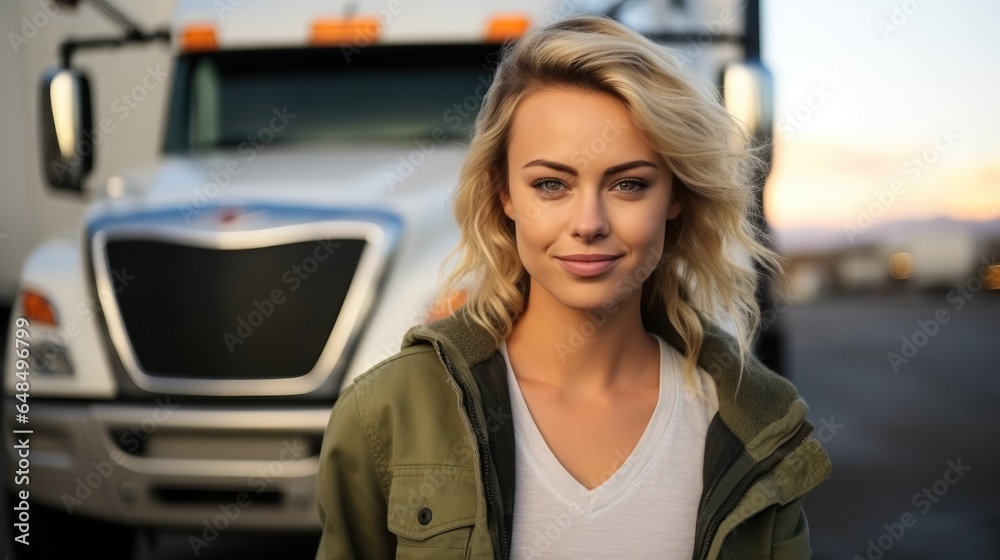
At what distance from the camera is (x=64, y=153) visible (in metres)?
5.33

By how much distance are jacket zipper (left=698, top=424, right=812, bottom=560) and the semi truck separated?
7.36 feet

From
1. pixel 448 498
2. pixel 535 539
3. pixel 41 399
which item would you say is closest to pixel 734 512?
pixel 535 539

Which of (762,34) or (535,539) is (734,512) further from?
(762,34)

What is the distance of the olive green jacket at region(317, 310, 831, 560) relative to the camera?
192 centimetres

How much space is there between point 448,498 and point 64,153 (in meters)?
4.08

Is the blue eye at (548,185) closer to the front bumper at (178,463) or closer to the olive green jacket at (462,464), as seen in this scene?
the olive green jacket at (462,464)

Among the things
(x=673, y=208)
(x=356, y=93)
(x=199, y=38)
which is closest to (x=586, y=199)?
(x=673, y=208)

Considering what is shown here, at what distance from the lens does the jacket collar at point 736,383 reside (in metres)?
2.07

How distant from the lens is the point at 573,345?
2.21m

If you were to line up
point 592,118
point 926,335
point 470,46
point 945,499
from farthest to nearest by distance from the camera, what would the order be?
point 926,335 → point 945,499 → point 470,46 → point 592,118

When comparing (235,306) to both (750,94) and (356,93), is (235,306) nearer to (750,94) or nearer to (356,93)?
(356,93)

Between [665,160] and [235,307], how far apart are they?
275 centimetres

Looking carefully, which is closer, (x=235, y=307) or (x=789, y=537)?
(x=789, y=537)

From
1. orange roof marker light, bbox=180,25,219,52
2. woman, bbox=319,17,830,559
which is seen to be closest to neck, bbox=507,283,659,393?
woman, bbox=319,17,830,559
